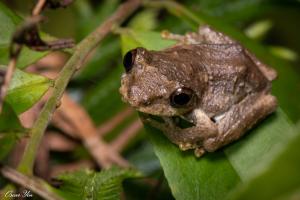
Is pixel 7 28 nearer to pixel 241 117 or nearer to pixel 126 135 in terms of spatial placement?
pixel 241 117

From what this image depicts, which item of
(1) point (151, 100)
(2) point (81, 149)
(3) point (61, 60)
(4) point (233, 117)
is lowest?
(2) point (81, 149)

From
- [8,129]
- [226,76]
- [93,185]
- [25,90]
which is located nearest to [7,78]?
[8,129]

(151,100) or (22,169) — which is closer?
(22,169)

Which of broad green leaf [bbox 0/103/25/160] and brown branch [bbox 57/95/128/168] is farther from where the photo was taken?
brown branch [bbox 57/95/128/168]

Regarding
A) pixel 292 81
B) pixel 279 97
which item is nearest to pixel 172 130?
pixel 279 97

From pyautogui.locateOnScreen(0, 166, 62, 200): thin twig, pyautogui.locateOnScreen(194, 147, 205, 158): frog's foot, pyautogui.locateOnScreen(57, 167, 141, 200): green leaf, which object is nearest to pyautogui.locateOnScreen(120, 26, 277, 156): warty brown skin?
pyautogui.locateOnScreen(194, 147, 205, 158): frog's foot

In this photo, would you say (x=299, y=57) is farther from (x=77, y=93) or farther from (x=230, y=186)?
(x=230, y=186)

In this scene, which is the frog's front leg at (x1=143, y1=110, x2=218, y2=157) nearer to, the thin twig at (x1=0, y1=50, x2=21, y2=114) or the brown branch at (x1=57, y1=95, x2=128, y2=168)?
the thin twig at (x1=0, y1=50, x2=21, y2=114)
